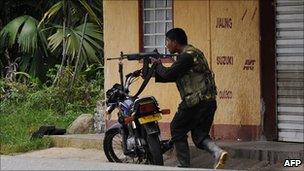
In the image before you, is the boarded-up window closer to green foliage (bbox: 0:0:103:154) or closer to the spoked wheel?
the spoked wheel

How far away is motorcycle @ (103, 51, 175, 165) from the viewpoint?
714cm

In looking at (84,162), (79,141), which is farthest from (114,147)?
(84,162)

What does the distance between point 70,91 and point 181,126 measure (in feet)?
20.0

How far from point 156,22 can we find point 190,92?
9.05 feet

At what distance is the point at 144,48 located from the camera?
31.4 ft

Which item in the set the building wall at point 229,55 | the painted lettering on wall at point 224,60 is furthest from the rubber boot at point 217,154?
the painted lettering on wall at point 224,60

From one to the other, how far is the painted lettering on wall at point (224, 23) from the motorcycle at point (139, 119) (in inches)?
71.0

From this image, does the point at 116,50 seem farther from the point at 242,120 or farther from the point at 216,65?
the point at 242,120

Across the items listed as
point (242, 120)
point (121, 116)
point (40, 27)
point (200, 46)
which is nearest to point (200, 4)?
point (200, 46)

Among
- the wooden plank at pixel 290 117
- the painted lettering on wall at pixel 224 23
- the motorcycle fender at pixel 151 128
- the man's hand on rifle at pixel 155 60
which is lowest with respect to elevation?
the wooden plank at pixel 290 117

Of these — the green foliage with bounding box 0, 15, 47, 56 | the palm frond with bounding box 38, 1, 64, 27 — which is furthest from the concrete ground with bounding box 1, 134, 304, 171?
the green foliage with bounding box 0, 15, 47, 56

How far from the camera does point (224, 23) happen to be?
8.77m

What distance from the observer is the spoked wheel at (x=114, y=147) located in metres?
7.93

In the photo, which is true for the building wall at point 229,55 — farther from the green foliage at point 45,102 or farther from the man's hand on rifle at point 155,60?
the green foliage at point 45,102
